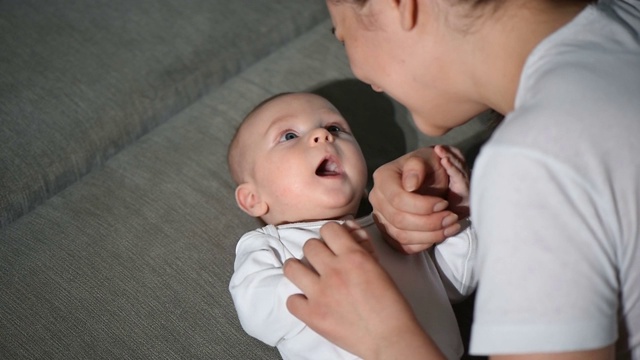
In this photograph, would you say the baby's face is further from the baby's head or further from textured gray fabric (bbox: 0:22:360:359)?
textured gray fabric (bbox: 0:22:360:359)

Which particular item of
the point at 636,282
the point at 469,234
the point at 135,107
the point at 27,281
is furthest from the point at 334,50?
the point at 636,282

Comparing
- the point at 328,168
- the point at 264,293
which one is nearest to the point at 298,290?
the point at 264,293

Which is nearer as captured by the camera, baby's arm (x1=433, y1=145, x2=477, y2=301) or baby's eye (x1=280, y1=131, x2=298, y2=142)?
baby's arm (x1=433, y1=145, x2=477, y2=301)

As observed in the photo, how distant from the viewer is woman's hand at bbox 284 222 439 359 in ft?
3.10

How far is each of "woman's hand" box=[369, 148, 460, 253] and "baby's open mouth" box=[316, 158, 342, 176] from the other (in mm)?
135

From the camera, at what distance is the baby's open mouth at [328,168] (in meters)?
1.32

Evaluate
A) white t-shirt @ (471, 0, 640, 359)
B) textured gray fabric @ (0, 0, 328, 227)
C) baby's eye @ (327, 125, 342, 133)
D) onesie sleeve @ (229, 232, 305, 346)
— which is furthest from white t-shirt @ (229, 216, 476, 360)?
textured gray fabric @ (0, 0, 328, 227)

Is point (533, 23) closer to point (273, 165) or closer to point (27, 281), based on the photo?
point (273, 165)

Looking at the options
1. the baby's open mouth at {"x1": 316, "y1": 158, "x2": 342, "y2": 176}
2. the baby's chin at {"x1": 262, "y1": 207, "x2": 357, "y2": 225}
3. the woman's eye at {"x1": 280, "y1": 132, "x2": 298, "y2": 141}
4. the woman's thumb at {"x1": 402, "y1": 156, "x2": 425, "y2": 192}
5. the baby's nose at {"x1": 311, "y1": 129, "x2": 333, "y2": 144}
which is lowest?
the baby's chin at {"x1": 262, "y1": 207, "x2": 357, "y2": 225}

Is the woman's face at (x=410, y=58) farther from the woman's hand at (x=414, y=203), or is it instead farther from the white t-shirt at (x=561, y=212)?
the white t-shirt at (x=561, y=212)

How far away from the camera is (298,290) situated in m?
1.13

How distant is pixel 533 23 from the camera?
35.1 inches

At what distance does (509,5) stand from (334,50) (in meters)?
1.01

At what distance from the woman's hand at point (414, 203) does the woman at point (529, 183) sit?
0.44 ft
